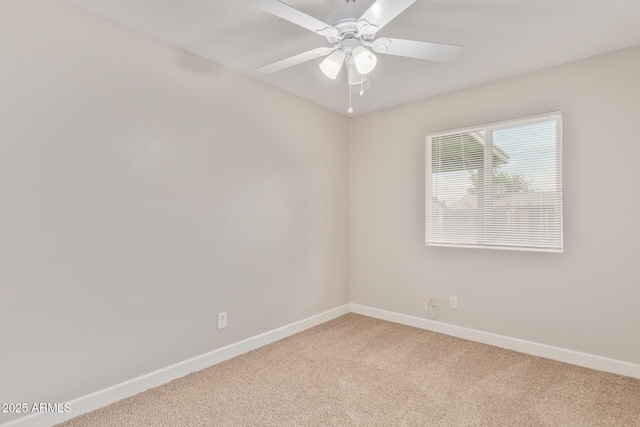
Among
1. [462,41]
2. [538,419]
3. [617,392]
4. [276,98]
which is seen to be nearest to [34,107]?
[276,98]

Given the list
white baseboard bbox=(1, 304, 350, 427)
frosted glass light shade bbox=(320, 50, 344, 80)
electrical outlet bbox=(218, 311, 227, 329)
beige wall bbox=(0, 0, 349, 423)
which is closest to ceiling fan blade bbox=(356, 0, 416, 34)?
frosted glass light shade bbox=(320, 50, 344, 80)

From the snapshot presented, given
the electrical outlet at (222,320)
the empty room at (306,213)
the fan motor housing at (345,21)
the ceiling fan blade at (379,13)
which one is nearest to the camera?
the ceiling fan blade at (379,13)

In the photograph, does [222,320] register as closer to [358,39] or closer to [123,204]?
[123,204]

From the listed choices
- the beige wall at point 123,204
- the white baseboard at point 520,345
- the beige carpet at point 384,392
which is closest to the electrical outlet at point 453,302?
the white baseboard at point 520,345

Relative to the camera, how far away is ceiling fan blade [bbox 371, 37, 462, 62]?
5.72 feet

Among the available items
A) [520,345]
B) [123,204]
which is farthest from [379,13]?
[520,345]

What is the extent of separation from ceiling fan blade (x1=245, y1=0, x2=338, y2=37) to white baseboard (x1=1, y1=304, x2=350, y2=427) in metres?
2.27

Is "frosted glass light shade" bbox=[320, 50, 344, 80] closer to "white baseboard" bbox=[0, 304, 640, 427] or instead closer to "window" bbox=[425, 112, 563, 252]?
"window" bbox=[425, 112, 563, 252]

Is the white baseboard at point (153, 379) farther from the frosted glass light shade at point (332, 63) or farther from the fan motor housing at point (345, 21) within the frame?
the fan motor housing at point (345, 21)

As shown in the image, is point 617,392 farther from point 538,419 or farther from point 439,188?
point 439,188

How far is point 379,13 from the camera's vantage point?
4.85 ft

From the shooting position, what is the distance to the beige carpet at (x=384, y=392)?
1866mm

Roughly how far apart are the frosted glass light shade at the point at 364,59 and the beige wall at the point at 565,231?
5.77 feet

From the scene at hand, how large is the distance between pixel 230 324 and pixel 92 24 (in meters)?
2.22
